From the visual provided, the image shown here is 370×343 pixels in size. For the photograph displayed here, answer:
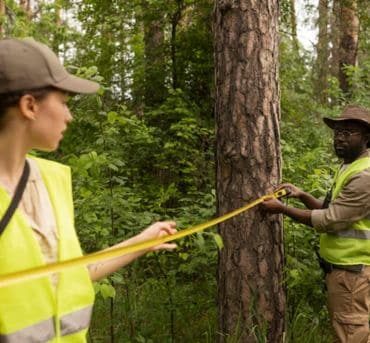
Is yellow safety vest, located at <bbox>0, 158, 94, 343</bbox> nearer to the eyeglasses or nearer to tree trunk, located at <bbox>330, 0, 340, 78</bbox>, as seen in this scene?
the eyeglasses

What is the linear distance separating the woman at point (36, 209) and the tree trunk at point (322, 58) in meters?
11.7

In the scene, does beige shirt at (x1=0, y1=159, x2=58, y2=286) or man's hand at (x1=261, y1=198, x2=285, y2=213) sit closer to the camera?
beige shirt at (x1=0, y1=159, x2=58, y2=286)

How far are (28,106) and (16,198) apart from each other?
30cm

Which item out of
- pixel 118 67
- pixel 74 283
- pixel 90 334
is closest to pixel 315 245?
pixel 90 334

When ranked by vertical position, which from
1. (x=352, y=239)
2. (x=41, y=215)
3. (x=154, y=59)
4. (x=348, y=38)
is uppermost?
(x=348, y=38)

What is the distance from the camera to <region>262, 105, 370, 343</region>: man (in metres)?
3.95

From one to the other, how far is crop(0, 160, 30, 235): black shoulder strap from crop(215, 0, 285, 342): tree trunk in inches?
86.0

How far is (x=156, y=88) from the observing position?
8.46 metres

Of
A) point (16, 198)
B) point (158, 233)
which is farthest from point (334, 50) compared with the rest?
point (16, 198)

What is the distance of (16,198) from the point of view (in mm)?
1712

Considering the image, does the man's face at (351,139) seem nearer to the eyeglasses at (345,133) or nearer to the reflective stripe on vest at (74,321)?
the eyeglasses at (345,133)

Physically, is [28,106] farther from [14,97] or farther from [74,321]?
[74,321]

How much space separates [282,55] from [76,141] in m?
3.93

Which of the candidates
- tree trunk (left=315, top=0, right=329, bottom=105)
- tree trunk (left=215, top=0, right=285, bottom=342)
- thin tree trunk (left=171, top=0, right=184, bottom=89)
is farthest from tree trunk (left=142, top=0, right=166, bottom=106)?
tree trunk (left=315, top=0, right=329, bottom=105)
